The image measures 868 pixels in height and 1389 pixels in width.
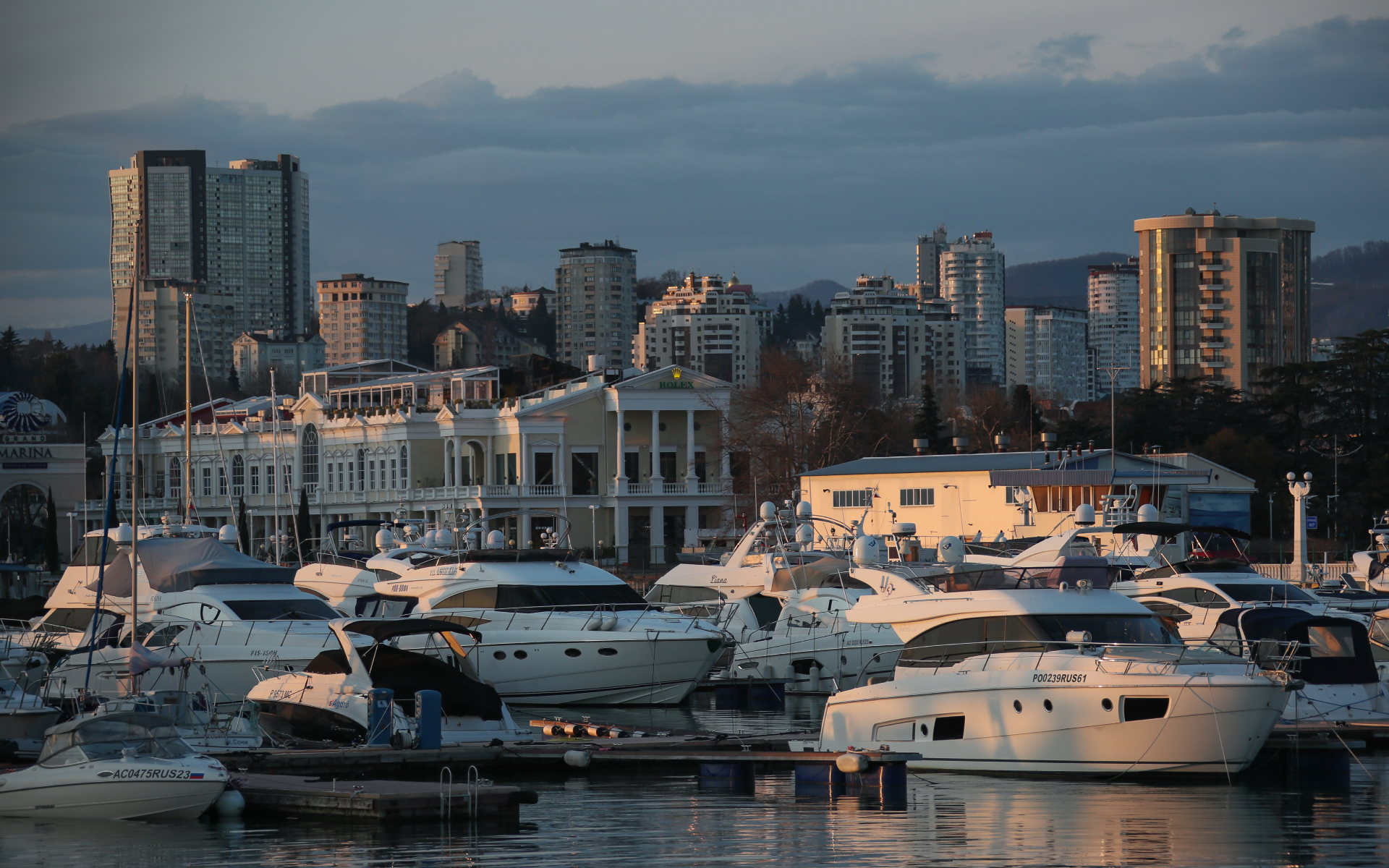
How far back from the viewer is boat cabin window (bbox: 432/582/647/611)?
31484 millimetres

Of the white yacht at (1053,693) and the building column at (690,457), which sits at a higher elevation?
the building column at (690,457)

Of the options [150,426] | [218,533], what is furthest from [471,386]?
[218,533]

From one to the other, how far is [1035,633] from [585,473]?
5619 cm

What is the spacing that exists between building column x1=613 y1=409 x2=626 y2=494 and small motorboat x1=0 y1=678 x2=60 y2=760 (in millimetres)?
50741

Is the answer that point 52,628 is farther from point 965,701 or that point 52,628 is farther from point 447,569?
point 965,701

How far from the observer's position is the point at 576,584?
105 feet

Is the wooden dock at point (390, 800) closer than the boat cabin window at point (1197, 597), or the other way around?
the wooden dock at point (390, 800)

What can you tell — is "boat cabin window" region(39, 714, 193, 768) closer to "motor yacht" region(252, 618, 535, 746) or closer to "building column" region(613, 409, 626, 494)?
"motor yacht" region(252, 618, 535, 746)

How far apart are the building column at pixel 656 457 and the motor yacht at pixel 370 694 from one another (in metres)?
50.4

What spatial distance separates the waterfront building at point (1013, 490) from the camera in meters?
52.8

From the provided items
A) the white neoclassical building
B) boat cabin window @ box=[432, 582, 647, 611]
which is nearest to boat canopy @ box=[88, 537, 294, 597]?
boat cabin window @ box=[432, 582, 647, 611]

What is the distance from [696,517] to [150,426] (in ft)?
104

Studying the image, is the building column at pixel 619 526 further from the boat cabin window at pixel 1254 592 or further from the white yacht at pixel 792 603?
the boat cabin window at pixel 1254 592

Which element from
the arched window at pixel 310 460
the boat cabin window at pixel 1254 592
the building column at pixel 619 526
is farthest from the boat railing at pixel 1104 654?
the arched window at pixel 310 460
